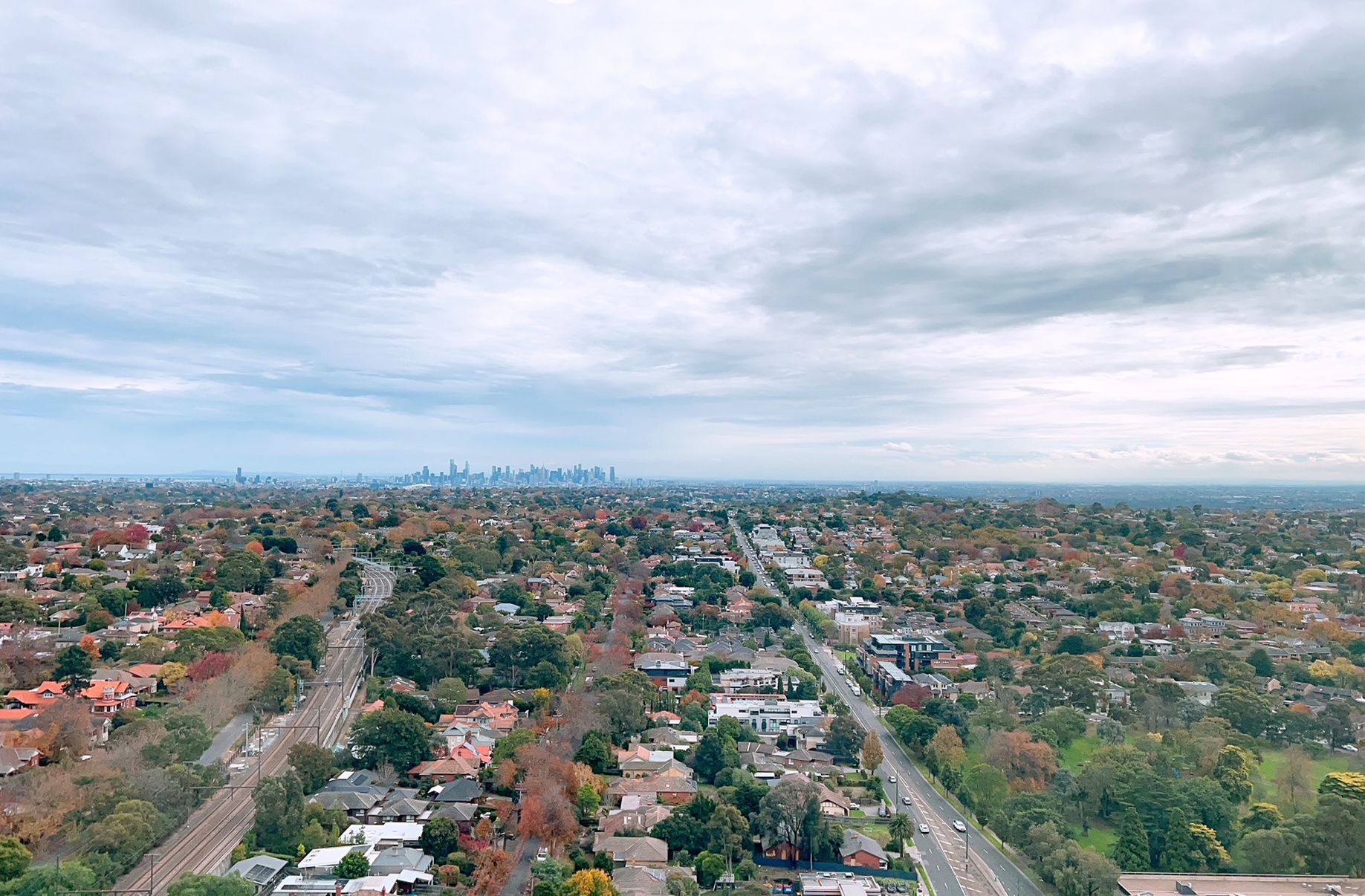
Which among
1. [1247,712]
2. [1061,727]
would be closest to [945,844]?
[1061,727]

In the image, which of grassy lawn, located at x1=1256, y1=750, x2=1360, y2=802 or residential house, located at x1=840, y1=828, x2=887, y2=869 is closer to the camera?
residential house, located at x1=840, y1=828, x2=887, y2=869

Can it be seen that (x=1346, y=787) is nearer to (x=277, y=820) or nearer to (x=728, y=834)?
(x=728, y=834)

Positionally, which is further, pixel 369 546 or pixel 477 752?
pixel 369 546

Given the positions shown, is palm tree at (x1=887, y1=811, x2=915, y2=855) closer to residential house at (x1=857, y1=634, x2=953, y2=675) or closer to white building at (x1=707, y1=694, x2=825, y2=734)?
white building at (x1=707, y1=694, x2=825, y2=734)

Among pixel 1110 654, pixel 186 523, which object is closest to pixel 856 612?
pixel 1110 654

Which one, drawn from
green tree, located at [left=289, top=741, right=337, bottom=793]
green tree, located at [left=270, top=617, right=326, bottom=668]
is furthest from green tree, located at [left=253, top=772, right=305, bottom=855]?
green tree, located at [left=270, top=617, right=326, bottom=668]

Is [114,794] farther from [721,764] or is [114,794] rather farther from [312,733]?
[721,764]

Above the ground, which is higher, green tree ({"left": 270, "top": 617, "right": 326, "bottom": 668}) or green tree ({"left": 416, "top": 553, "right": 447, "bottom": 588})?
green tree ({"left": 416, "top": 553, "right": 447, "bottom": 588})
